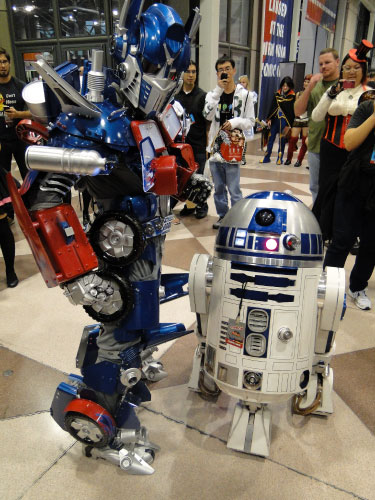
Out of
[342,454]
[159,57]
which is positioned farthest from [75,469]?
[159,57]

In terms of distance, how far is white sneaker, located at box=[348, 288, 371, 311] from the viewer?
8.71 feet

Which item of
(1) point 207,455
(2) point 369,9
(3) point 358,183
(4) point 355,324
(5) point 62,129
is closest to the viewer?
(5) point 62,129

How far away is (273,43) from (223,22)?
3.01 metres

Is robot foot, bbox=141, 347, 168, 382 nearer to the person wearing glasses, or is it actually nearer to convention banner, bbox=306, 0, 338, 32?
the person wearing glasses

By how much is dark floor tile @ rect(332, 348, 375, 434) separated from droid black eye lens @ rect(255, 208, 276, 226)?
1134 mm

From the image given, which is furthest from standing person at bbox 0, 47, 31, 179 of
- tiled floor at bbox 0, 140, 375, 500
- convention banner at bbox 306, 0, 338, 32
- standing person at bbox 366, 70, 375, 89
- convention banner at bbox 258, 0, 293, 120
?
convention banner at bbox 306, 0, 338, 32

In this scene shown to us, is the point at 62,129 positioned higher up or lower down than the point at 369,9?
lower down

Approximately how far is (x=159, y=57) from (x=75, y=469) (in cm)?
158

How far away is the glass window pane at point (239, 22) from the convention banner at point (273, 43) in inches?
26.9

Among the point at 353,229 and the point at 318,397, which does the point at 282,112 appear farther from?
the point at 318,397

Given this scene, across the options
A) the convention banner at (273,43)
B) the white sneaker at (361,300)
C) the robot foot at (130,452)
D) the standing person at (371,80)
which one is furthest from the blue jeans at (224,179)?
the convention banner at (273,43)

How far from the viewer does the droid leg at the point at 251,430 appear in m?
1.55

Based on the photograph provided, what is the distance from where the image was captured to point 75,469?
59.3 inches

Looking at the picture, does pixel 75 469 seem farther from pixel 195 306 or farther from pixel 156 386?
pixel 195 306
